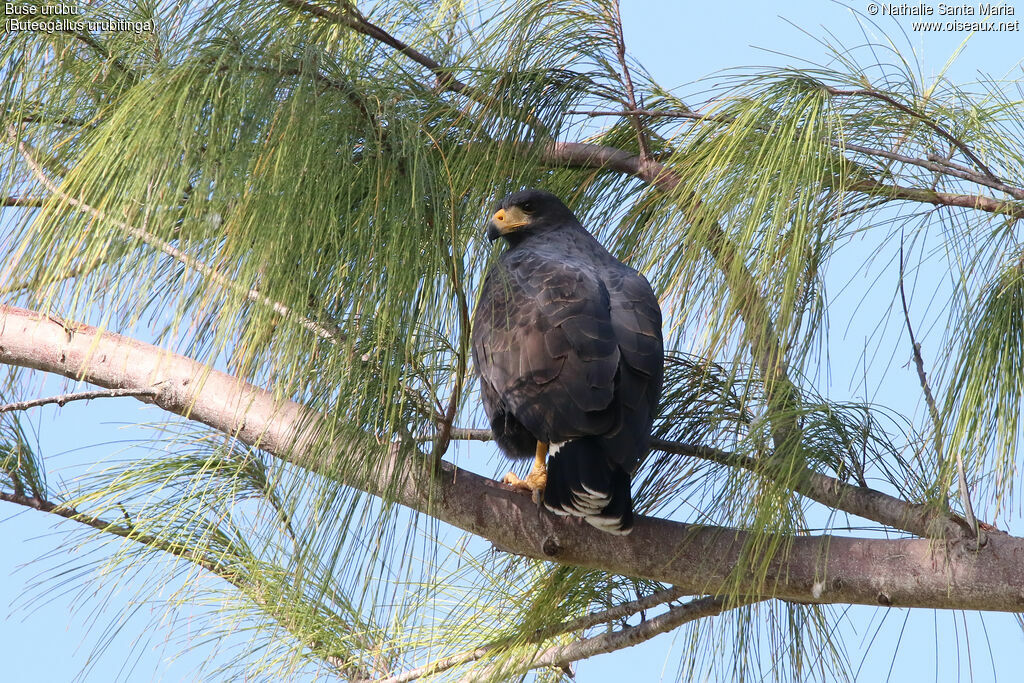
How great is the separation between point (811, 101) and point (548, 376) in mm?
686

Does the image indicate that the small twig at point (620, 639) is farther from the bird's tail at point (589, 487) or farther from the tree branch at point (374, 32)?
the tree branch at point (374, 32)

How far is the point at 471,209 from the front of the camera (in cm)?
185

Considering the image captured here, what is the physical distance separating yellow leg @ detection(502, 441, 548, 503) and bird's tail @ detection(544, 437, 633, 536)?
5 cm

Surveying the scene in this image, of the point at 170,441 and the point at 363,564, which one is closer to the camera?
the point at 363,564

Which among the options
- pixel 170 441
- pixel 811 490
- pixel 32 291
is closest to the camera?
pixel 32 291

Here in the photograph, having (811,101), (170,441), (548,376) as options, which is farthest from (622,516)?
(170,441)

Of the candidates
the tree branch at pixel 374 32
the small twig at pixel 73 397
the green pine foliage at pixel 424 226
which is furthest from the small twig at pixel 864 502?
the small twig at pixel 73 397

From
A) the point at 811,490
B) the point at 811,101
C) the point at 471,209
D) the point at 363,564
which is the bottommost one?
the point at 363,564

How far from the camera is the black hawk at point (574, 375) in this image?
6.30 ft

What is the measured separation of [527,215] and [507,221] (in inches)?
2.4

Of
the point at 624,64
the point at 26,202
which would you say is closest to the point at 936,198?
the point at 624,64

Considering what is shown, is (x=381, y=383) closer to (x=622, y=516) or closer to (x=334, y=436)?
(x=334, y=436)

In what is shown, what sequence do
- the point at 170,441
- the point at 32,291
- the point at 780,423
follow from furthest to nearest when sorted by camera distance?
1. the point at 170,441
2. the point at 780,423
3. the point at 32,291

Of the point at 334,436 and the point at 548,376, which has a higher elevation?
the point at 548,376
